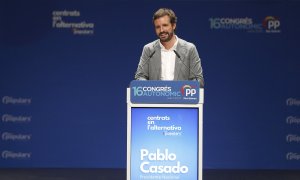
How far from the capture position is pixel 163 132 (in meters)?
3.55

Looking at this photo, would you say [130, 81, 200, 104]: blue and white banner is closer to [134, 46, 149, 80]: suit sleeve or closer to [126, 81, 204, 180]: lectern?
[126, 81, 204, 180]: lectern

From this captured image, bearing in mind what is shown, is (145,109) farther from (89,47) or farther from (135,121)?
(89,47)

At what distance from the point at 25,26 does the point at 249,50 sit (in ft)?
9.67

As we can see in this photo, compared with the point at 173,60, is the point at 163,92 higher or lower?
lower

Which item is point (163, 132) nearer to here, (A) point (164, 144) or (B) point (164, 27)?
(A) point (164, 144)

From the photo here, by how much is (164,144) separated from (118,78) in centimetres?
410

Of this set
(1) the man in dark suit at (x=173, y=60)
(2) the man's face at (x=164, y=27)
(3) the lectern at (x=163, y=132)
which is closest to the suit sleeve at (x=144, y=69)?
(1) the man in dark suit at (x=173, y=60)

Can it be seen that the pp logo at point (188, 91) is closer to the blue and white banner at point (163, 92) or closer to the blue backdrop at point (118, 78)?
the blue and white banner at point (163, 92)

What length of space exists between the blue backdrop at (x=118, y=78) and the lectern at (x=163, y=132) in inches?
158

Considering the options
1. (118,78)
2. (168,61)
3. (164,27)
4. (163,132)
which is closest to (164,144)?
(163,132)

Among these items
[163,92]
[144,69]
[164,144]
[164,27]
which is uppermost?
[164,27]

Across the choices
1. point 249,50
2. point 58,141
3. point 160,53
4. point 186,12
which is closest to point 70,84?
point 58,141

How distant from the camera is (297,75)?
24.9 ft

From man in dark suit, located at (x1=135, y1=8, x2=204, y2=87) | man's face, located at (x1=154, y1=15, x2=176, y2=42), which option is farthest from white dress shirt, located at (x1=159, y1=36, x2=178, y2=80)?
man's face, located at (x1=154, y1=15, x2=176, y2=42)
